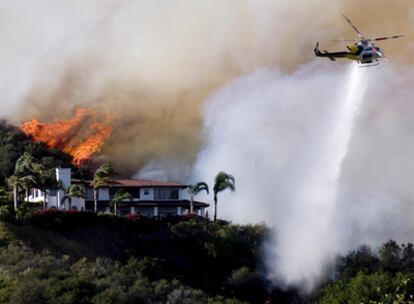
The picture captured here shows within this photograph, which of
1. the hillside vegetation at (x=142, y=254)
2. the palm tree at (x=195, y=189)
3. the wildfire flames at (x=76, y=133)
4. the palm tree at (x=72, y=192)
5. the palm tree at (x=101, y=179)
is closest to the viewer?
the hillside vegetation at (x=142, y=254)

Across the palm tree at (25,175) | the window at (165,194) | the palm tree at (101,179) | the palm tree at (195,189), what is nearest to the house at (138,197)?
the window at (165,194)

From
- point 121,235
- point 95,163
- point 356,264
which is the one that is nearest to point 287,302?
point 356,264

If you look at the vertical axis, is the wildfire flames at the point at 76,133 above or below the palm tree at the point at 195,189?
above

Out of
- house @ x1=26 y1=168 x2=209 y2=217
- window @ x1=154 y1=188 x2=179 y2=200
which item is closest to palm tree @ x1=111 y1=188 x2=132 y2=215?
house @ x1=26 y1=168 x2=209 y2=217

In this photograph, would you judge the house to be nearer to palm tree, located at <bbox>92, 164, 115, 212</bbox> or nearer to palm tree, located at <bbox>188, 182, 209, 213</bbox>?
palm tree, located at <bbox>188, 182, 209, 213</bbox>

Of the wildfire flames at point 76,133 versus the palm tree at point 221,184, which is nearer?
the palm tree at point 221,184

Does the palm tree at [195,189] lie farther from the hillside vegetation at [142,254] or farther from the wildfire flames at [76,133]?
the wildfire flames at [76,133]
